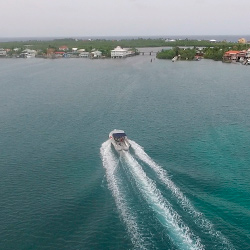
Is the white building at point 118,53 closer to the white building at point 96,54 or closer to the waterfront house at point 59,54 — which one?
the white building at point 96,54

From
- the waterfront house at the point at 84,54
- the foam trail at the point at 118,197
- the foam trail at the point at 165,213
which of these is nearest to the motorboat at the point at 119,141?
the foam trail at the point at 118,197

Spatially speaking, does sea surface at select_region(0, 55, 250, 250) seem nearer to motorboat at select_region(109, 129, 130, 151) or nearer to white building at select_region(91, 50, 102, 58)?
motorboat at select_region(109, 129, 130, 151)

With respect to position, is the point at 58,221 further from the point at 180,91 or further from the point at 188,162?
the point at 180,91

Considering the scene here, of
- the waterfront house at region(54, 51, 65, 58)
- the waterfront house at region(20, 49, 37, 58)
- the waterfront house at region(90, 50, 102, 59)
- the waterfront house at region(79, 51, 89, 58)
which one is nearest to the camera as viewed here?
the waterfront house at region(90, 50, 102, 59)

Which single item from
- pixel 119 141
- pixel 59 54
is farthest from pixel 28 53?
pixel 119 141

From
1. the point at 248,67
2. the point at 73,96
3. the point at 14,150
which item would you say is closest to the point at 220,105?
the point at 73,96

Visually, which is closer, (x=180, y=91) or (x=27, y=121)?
(x=27, y=121)

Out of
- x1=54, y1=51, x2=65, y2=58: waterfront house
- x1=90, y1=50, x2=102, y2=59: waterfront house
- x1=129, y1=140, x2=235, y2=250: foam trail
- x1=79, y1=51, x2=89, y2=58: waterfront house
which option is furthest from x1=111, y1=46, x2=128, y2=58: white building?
x1=129, y1=140, x2=235, y2=250: foam trail

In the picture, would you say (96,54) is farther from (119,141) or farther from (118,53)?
(119,141)
